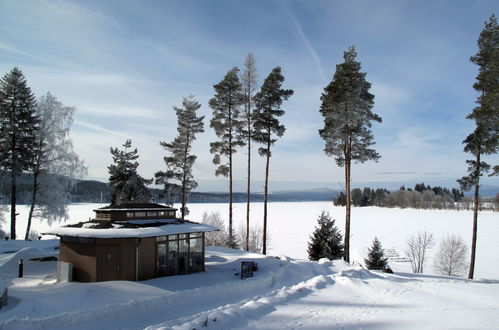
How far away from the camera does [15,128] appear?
22.1 meters

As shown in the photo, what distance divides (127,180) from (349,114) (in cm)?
1944

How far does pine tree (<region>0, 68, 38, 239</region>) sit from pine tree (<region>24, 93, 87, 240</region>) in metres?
0.98

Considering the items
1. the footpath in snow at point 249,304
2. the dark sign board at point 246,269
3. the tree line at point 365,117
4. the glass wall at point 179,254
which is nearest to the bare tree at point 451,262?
the tree line at point 365,117

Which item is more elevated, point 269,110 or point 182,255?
point 269,110

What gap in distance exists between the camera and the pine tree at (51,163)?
24328 millimetres

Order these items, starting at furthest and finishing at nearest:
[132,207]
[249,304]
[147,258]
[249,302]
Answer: [132,207]
[147,258]
[249,302]
[249,304]

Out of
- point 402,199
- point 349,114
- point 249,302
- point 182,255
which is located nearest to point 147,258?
point 182,255

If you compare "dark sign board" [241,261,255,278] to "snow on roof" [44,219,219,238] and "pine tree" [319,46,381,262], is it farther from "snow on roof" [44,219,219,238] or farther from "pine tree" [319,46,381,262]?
"pine tree" [319,46,381,262]

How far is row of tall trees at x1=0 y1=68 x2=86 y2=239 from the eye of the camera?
22250mm

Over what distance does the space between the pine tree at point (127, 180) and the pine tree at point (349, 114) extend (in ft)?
56.2

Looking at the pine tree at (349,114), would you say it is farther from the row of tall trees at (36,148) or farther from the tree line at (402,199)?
the tree line at (402,199)

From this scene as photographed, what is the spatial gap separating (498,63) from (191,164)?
1998cm

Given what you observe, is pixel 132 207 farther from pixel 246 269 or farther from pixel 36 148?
pixel 36 148

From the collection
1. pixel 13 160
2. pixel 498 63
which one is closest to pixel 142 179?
pixel 13 160
